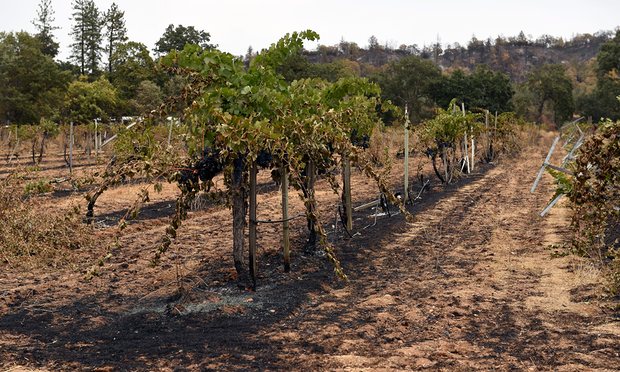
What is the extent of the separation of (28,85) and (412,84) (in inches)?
996

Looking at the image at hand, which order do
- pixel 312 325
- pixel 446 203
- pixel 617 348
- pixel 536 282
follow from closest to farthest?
pixel 617 348 → pixel 312 325 → pixel 536 282 → pixel 446 203

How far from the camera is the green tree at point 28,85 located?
37.0m

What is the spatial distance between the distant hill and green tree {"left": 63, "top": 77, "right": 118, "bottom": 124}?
56147 mm

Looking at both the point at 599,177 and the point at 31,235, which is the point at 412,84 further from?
the point at 599,177

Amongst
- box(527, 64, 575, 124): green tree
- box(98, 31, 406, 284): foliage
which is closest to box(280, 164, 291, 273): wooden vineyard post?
box(98, 31, 406, 284): foliage

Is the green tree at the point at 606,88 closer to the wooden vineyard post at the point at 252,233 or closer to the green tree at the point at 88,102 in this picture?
the green tree at the point at 88,102

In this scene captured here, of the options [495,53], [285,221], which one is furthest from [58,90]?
[495,53]

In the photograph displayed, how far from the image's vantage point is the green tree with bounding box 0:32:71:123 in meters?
37.0

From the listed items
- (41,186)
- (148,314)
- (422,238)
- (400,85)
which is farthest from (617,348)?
(400,85)

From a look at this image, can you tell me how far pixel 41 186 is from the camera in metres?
8.77

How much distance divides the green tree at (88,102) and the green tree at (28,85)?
286 cm

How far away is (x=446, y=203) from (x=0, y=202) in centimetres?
785

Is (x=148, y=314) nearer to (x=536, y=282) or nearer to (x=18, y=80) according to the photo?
(x=536, y=282)

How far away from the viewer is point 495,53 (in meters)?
97.6
